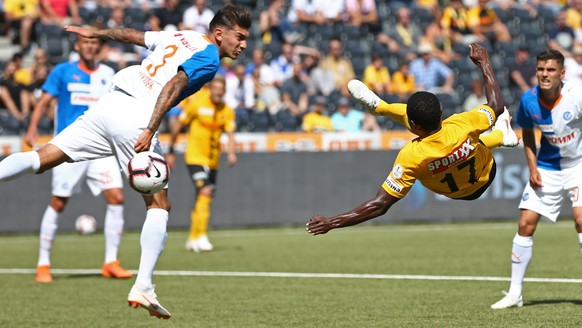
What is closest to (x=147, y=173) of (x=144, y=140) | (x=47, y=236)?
(x=144, y=140)

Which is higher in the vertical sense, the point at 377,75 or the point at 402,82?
the point at 377,75

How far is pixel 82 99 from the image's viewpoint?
1215 centimetres

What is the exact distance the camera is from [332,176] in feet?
63.8

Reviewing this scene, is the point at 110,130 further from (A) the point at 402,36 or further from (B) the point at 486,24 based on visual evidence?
(B) the point at 486,24

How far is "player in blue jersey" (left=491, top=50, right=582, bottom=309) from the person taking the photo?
970cm

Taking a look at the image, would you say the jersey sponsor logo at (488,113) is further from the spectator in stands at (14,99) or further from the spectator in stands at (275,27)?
the spectator in stands at (275,27)

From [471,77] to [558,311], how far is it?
16009mm

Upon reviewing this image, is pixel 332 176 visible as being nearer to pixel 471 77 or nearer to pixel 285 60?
pixel 285 60

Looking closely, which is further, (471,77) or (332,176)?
(471,77)

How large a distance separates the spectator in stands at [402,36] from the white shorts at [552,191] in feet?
48.5

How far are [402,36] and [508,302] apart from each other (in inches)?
644

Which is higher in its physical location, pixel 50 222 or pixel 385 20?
pixel 385 20

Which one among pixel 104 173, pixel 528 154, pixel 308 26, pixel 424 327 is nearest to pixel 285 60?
pixel 308 26

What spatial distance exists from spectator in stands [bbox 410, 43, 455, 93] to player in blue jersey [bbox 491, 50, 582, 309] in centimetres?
1327
